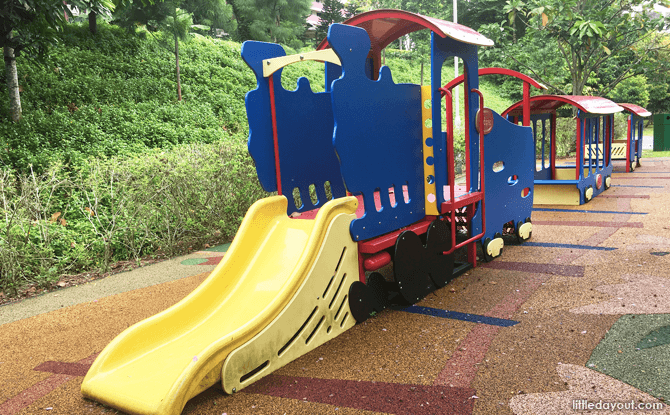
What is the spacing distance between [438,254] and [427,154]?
32.5 inches

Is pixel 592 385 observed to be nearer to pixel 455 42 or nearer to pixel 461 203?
pixel 461 203

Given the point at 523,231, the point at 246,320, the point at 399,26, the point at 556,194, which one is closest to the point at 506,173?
the point at 523,231

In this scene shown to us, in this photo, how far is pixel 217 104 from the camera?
13914mm

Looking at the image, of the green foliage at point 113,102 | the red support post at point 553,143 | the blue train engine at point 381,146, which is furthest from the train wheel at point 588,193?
the green foliage at point 113,102

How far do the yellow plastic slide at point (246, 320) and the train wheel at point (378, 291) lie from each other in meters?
0.23

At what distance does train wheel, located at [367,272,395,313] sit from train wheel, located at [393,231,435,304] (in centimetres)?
11

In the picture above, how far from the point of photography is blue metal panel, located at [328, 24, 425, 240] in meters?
2.93

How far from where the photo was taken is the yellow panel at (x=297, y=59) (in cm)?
297

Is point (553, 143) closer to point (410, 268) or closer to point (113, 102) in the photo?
point (410, 268)

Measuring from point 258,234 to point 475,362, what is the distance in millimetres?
1667

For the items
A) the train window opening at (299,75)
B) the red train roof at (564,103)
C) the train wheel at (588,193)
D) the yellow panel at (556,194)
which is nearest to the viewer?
the red train roof at (564,103)

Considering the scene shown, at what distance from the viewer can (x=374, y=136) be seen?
10.6 ft

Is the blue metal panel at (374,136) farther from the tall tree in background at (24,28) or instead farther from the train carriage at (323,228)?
the tall tree in background at (24,28)

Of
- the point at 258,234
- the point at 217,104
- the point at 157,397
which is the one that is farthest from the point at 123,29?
the point at 157,397
